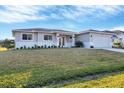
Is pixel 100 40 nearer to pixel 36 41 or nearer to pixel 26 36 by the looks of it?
pixel 36 41

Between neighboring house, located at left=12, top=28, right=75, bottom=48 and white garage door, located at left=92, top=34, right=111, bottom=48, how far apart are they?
2409 millimetres

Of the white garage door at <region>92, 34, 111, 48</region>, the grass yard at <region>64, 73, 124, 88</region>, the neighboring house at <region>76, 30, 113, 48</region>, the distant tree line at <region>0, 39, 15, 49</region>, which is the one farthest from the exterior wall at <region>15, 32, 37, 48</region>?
the grass yard at <region>64, 73, 124, 88</region>

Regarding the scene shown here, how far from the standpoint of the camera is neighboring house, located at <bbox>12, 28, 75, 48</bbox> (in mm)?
23133

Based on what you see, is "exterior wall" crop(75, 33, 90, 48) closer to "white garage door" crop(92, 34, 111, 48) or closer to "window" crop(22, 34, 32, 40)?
"white garage door" crop(92, 34, 111, 48)

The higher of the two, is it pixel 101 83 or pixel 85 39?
pixel 85 39

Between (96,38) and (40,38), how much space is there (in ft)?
17.2

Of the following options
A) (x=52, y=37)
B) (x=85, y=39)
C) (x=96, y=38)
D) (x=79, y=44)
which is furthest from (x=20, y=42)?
(x=96, y=38)

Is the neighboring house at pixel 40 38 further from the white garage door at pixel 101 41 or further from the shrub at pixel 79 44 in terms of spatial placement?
the white garage door at pixel 101 41

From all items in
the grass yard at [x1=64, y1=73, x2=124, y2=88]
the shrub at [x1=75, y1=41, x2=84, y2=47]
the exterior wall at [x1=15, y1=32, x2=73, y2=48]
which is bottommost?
the grass yard at [x1=64, y1=73, x2=124, y2=88]

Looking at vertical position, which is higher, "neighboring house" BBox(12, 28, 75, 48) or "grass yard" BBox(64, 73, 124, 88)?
"neighboring house" BBox(12, 28, 75, 48)

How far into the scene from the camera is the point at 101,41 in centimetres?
2342

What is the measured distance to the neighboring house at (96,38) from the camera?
22223mm
